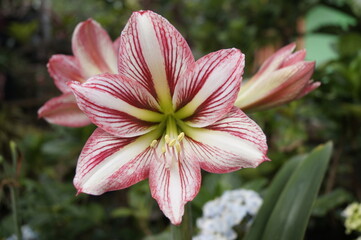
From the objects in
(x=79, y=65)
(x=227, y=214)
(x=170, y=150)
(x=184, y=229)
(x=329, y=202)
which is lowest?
(x=329, y=202)

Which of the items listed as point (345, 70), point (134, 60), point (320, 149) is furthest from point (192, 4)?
point (134, 60)

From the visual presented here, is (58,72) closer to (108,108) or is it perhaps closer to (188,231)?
(108,108)

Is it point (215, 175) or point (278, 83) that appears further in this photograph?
point (215, 175)

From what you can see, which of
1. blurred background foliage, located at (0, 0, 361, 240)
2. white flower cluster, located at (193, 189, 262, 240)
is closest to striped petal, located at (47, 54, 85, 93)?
blurred background foliage, located at (0, 0, 361, 240)

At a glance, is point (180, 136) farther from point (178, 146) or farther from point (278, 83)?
point (278, 83)

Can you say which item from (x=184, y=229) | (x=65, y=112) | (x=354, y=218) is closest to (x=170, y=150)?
(x=184, y=229)

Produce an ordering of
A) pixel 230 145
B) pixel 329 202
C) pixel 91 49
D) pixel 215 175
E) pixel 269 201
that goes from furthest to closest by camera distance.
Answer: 1. pixel 215 175
2. pixel 329 202
3. pixel 269 201
4. pixel 91 49
5. pixel 230 145
